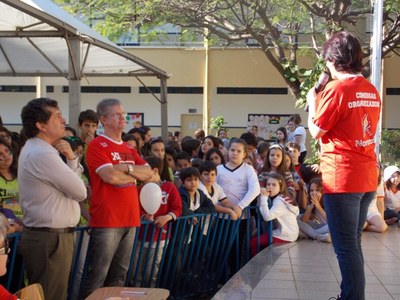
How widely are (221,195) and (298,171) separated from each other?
3016mm

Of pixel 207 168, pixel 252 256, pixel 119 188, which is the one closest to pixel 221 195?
pixel 207 168

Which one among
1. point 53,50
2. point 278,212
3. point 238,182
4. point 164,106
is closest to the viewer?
point 238,182

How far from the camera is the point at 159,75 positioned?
14.1 meters

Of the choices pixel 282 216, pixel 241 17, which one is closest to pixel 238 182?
pixel 282 216

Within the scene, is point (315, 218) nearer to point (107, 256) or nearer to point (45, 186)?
point (107, 256)

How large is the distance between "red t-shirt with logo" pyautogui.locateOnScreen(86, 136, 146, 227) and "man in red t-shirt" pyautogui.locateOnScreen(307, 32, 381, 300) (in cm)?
178

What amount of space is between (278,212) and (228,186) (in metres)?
0.72

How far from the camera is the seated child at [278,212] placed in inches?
323

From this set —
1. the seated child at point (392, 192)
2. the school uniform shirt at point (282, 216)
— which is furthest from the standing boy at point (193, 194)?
the seated child at point (392, 192)

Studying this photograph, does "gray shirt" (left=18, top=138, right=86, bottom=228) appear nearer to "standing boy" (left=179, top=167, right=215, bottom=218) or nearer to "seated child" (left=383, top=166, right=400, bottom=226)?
"standing boy" (left=179, top=167, right=215, bottom=218)

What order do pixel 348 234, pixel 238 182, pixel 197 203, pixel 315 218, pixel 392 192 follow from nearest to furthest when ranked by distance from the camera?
pixel 348 234, pixel 197 203, pixel 238 182, pixel 315 218, pixel 392 192

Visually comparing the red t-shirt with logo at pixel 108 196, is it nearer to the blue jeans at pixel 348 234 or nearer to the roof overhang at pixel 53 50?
the blue jeans at pixel 348 234

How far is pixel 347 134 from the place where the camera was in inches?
179

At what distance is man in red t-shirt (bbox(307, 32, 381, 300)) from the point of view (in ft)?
14.7
